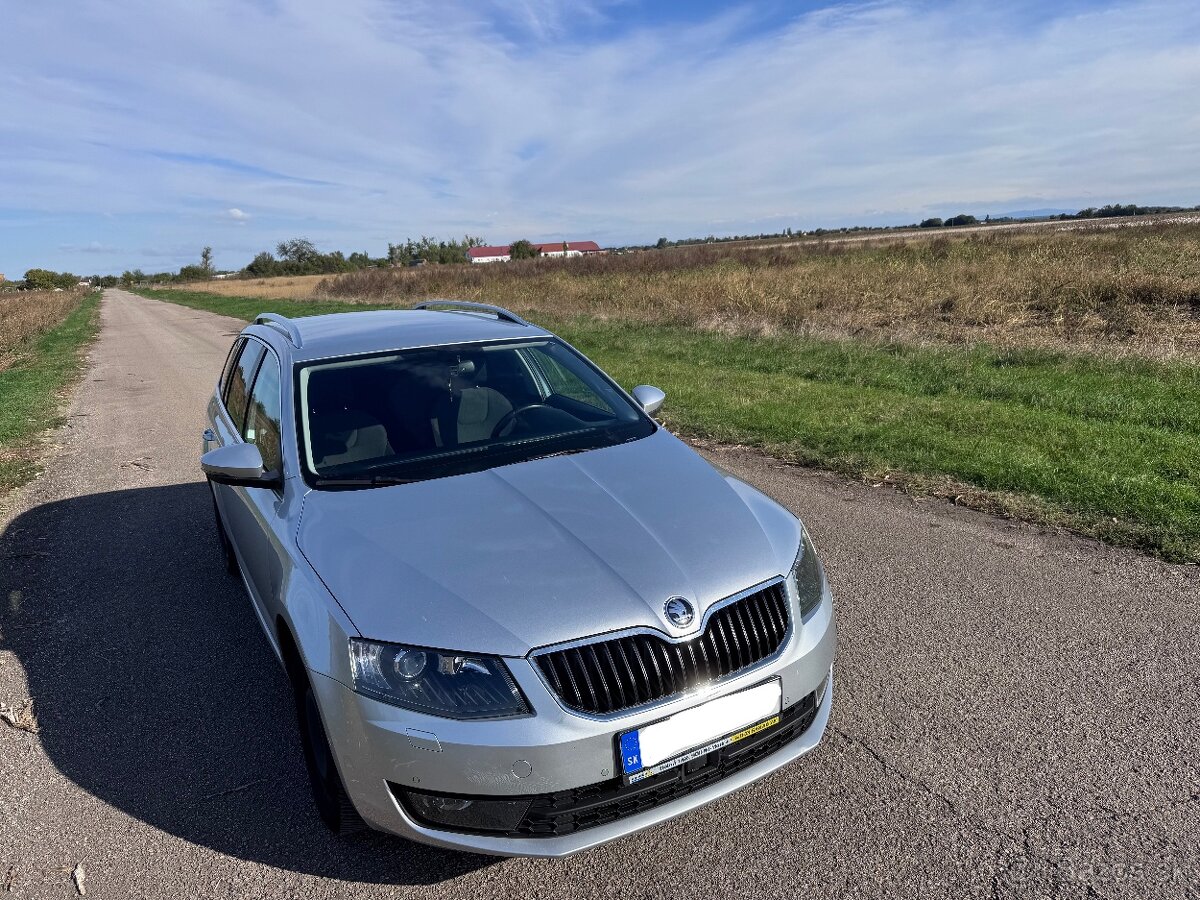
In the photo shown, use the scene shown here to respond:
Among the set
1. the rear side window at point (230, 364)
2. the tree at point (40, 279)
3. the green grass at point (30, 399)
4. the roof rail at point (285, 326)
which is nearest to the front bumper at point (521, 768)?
the roof rail at point (285, 326)

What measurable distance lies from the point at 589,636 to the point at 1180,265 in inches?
741

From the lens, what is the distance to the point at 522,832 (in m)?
2.21

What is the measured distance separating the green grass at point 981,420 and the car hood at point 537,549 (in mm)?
3258

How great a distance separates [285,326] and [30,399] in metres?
11.1

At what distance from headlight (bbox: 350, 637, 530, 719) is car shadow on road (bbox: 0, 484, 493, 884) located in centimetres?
70

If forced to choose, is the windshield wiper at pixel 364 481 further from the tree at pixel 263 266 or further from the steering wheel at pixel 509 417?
the tree at pixel 263 266

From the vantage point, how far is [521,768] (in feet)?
6.88

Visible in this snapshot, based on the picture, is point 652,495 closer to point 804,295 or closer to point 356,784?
point 356,784

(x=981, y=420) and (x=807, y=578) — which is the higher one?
(x=807, y=578)

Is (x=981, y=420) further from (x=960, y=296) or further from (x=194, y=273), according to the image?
(x=194, y=273)

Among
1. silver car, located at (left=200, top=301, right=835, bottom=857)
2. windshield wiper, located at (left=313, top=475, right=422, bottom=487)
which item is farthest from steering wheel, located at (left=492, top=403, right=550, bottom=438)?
windshield wiper, located at (left=313, top=475, right=422, bottom=487)

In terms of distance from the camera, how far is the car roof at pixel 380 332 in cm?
372

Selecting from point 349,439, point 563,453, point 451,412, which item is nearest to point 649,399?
point 563,453

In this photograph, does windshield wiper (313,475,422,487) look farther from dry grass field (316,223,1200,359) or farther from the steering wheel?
dry grass field (316,223,1200,359)
